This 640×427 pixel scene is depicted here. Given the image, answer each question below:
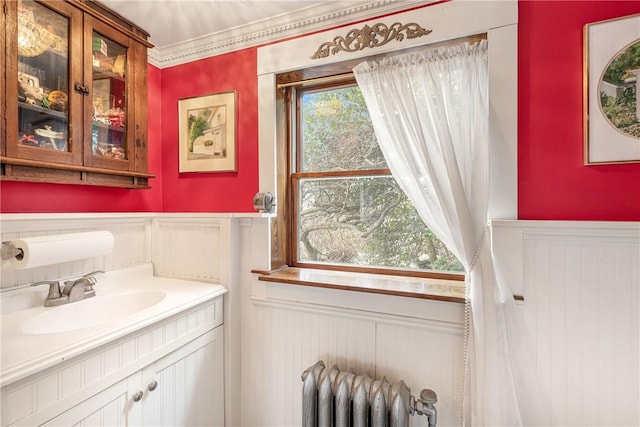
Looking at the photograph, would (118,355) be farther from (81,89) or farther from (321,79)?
(321,79)

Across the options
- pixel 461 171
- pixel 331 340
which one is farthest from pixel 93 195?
pixel 461 171

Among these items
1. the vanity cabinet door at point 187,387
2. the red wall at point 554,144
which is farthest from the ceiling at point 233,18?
the vanity cabinet door at point 187,387

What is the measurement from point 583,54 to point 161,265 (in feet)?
7.61

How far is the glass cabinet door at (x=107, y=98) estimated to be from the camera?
1.41 meters

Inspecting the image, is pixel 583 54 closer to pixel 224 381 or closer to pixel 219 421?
pixel 224 381

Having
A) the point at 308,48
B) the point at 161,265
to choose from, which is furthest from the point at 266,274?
the point at 308,48

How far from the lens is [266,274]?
1575mm

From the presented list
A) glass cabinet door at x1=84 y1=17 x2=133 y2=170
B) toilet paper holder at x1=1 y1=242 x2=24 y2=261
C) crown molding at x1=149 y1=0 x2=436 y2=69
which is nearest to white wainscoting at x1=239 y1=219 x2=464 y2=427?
glass cabinet door at x1=84 y1=17 x2=133 y2=170

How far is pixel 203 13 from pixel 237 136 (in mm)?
638

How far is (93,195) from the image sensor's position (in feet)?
5.09

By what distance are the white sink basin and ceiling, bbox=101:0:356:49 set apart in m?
1.45

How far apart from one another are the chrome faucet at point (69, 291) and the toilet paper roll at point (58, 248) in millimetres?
125

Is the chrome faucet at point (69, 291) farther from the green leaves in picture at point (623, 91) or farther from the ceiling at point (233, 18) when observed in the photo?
the green leaves in picture at point (623, 91)

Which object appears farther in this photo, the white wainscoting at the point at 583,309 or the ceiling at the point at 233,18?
the ceiling at the point at 233,18
